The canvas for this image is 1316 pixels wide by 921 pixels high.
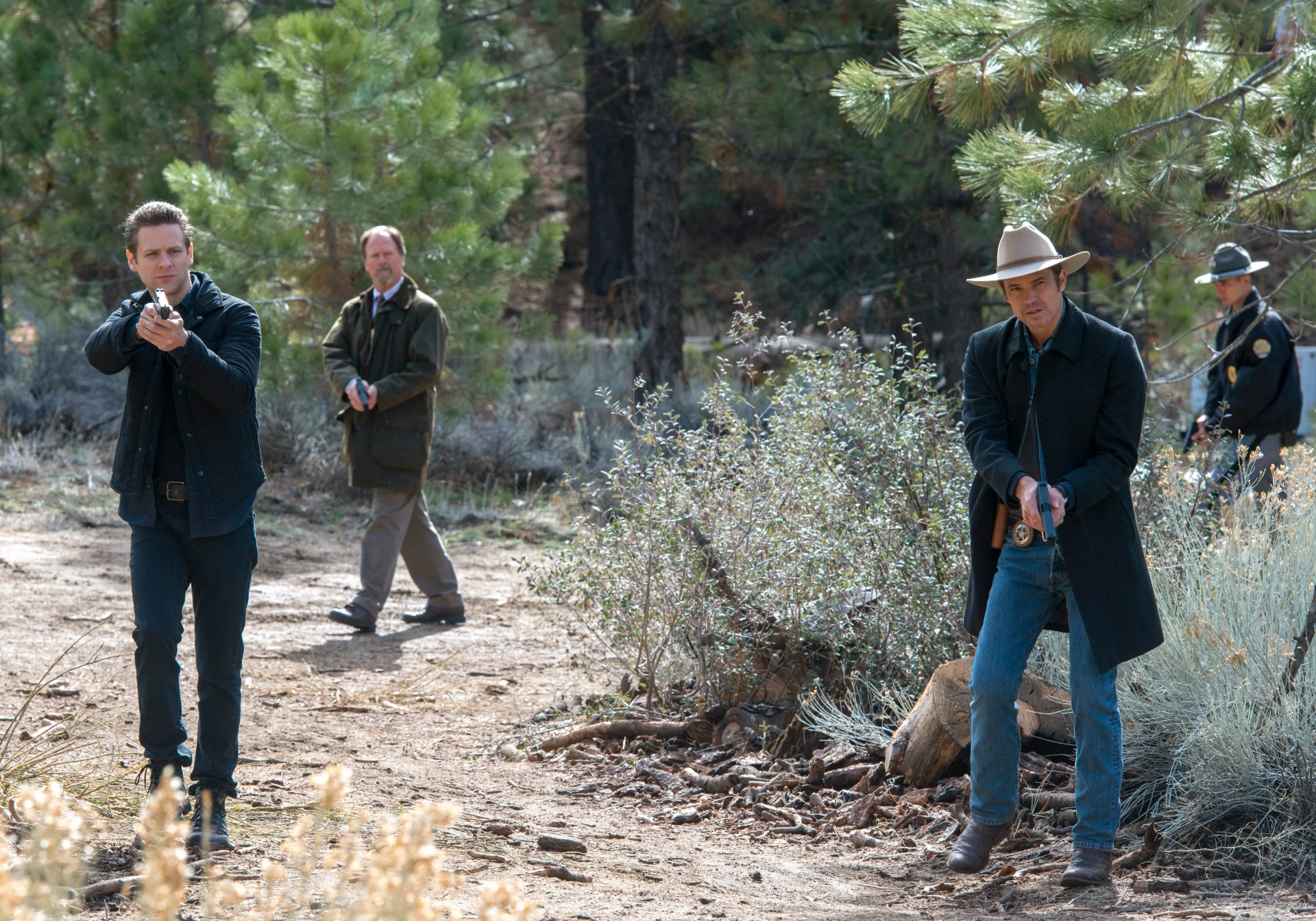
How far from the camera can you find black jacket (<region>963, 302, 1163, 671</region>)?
3.69m

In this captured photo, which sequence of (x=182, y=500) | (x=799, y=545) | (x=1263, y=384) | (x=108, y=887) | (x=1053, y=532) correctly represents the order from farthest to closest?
1. (x=1263, y=384)
2. (x=799, y=545)
3. (x=182, y=500)
4. (x=1053, y=532)
5. (x=108, y=887)

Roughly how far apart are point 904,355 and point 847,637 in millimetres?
1160

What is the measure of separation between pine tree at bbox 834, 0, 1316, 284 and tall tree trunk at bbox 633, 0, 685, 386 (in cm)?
697

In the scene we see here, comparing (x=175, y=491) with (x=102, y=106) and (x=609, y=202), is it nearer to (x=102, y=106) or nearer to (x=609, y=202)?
(x=102, y=106)

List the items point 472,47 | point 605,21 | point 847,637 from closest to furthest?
point 847,637 < point 605,21 < point 472,47

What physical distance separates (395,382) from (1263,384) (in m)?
4.42

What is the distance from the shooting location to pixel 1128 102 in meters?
5.46

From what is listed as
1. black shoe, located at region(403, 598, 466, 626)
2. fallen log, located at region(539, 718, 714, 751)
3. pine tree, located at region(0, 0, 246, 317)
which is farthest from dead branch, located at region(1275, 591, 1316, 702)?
pine tree, located at region(0, 0, 246, 317)

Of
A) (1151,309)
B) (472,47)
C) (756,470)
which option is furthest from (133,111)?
(1151,309)

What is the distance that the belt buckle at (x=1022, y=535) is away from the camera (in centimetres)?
378

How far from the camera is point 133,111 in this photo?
485 inches

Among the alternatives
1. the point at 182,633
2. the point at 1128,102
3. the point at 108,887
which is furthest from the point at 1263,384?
the point at 108,887

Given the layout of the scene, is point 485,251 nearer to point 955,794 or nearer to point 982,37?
point 982,37

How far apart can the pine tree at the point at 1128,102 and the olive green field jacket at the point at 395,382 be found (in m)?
2.49
